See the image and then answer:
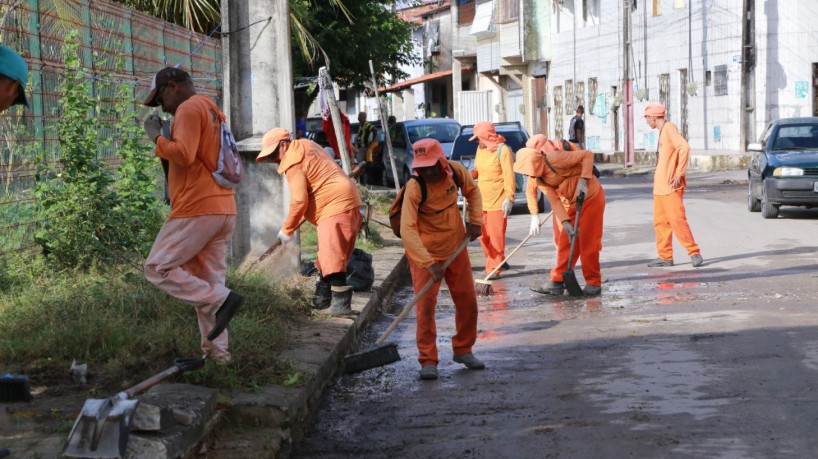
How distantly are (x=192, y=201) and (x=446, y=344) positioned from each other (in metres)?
3.02

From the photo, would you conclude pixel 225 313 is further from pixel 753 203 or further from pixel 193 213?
pixel 753 203

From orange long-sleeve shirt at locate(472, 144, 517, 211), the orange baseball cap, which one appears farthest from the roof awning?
the orange baseball cap

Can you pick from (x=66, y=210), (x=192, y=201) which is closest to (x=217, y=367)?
(x=192, y=201)

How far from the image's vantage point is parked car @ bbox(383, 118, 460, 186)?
85.0ft

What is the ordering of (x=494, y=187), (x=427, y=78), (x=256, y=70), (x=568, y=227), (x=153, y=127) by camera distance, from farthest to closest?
(x=427, y=78)
(x=494, y=187)
(x=568, y=227)
(x=256, y=70)
(x=153, y=127)

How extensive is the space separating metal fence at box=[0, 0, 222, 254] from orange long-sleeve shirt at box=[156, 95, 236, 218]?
9.62 ft

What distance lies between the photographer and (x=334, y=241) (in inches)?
350

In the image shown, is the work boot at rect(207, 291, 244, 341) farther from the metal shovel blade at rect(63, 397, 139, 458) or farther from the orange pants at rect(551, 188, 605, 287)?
the orange pants at rect(551, 188, 605, 287)

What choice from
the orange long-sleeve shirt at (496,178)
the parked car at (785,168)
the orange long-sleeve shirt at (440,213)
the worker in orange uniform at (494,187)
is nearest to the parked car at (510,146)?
the parked car at (785,168)

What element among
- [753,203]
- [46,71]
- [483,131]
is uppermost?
[46,71]

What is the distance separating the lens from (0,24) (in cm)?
850

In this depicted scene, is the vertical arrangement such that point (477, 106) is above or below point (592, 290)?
above

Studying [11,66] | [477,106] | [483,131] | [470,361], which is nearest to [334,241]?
[470,361]

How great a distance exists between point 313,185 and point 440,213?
1.64 m
